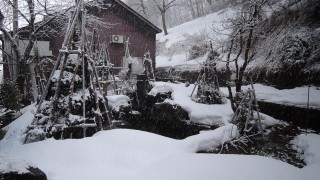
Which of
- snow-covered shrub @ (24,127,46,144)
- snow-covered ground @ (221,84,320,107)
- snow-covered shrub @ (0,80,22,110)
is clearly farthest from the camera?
snow-covered shrub @ (0,80,22,110)

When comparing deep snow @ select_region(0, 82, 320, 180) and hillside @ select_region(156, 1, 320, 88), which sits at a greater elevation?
hillside @ select_region(156, 1, 320, 88)

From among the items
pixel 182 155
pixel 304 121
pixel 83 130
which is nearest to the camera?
pixel 182 155

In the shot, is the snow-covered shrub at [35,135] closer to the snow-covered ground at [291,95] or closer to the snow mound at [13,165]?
the snow mound at [13,165]

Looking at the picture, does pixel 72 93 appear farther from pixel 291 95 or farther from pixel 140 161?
pixel 291 95

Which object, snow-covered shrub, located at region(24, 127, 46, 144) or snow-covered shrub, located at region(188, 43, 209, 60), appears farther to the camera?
snow-covered shrub, located at region(188, 43, 209, 60)

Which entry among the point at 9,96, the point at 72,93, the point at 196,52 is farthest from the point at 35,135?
the point at 196,52

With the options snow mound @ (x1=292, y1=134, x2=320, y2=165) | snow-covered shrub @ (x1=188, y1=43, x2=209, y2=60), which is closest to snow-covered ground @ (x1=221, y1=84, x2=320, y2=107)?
snow mound @ (x1=292, y1=134, x2=320, y2=165)

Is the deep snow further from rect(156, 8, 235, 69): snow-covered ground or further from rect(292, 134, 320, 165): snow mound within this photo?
rect(156, 8, 235, 69): snow-covered ground

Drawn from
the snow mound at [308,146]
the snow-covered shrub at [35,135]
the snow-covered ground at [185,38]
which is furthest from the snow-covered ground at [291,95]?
the snow-covered ground at [185,38]

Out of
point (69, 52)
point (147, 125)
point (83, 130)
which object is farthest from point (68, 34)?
point (147, 125)

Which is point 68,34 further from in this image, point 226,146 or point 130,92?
point 130,92

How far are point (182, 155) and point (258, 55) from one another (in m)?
11.5

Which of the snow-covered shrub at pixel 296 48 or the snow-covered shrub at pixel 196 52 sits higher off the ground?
the snow-covered shrub at pixel 196 52

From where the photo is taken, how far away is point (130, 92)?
14.2 m
